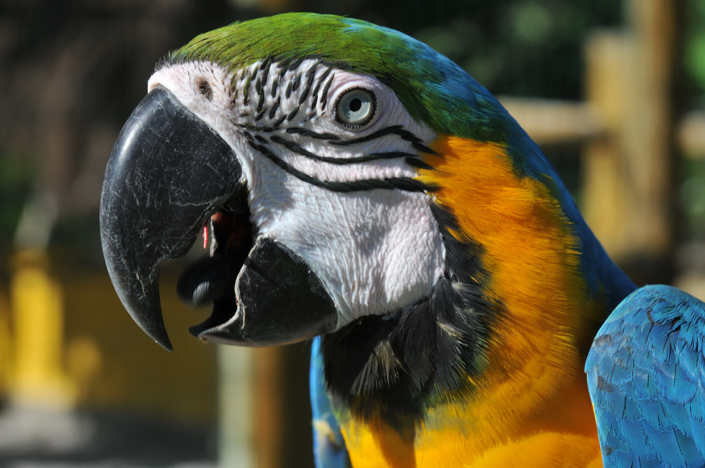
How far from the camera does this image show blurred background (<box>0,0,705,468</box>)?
104 inches

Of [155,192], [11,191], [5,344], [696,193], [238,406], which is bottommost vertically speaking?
[5,344]

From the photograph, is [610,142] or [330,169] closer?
[330,169]

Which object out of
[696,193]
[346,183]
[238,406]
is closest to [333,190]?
[346,183]

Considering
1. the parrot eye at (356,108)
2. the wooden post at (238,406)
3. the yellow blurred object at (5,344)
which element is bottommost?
the yellow blurred object at (5,344)

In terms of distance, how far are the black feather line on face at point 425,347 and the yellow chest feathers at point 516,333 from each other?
0.02 meters

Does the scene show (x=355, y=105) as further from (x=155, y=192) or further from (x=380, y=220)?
(x=155, y=192)

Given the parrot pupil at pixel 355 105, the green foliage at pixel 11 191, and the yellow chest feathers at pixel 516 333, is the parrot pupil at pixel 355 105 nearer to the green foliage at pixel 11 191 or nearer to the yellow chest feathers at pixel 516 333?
the yellow chest feathers at pixel 516 333

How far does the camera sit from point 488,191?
941 mm

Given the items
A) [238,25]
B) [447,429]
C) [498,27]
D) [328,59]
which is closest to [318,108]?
[328,59]

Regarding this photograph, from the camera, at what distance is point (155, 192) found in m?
0.91

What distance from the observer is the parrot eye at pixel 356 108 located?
931 millimetres

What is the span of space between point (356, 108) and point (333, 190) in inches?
5.0

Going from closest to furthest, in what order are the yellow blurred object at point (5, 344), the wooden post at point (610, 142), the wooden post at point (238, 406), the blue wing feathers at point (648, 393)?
1. the blue wing feathers at point (648, 393)
2. the wooden post at point (238, 406)
3. the wooden post at point (610, 142)
4. the yellow blurred object at point (5, 344)

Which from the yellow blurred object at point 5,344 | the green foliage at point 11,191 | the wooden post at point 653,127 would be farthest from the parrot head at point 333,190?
the green foliage at point 11,191
